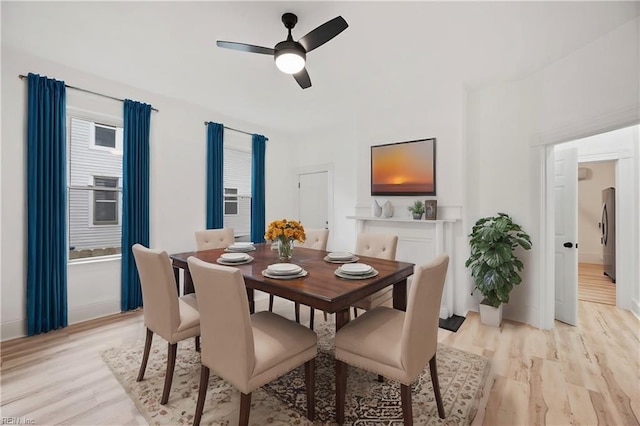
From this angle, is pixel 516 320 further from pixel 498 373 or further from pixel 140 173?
pixel 140 173

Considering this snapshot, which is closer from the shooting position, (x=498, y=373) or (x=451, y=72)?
(x=498, y=373)

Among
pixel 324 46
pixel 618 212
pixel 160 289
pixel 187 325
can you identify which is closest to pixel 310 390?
pixel 187 325

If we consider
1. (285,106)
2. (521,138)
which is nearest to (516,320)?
(521,138)

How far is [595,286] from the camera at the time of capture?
4586 millimetres

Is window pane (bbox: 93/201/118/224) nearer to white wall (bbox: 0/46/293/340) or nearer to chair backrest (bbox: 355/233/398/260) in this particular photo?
white wall (bbox: 0/46/293/340)

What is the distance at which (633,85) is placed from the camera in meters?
2.25

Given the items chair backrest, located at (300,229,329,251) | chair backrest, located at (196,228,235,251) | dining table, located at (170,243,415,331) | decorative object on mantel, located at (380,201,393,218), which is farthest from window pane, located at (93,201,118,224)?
decorative object on mantel, located at (380,201,393,218)

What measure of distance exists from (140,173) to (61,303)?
1.61 meters

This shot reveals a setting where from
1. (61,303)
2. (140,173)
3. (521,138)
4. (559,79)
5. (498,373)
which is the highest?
(559,79)

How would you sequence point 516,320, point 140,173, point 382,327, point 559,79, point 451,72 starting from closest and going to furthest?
point 382,327 < point 559,79 < point 451,72 < point 516,320 < point 140,173

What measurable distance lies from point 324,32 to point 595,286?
18.6 feet

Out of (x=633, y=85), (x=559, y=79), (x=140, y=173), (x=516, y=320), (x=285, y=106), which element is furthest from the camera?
(x=285, y=106)

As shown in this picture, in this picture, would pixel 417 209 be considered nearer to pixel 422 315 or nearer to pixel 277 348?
pixel 422 315

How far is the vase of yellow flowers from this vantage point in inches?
91.7
